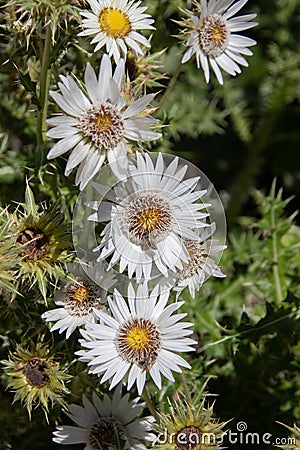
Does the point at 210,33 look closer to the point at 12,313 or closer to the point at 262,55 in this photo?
the point at 12,313

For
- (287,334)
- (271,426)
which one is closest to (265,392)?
(271,426)

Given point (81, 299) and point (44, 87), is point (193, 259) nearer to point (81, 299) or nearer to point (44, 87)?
point (81, 299)

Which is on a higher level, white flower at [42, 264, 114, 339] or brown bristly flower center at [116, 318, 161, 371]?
white flower at [42, 264, 114, 339]

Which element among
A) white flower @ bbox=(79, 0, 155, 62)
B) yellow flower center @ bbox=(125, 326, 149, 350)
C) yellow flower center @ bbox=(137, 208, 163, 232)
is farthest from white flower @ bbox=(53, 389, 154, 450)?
white flower @ bbox=(79, 0, 155, 62)

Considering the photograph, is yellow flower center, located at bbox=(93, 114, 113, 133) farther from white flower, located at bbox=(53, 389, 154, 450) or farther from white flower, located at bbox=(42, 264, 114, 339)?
white flower, located at bbox=(53, 389, 154, 450)

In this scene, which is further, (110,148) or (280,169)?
(280,169)

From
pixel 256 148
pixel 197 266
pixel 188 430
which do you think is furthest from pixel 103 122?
pixel 256 148
